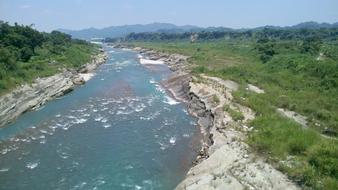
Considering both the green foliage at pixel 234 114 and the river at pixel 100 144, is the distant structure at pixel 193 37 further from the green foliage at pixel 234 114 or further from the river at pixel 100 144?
the green foliage at pixel 234 114

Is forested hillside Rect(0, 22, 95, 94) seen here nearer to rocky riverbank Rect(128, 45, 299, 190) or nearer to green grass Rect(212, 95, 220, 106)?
rocky riverbank Rect(128, 45, 299, 190)

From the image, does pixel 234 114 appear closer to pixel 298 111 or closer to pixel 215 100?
pixel 298 111

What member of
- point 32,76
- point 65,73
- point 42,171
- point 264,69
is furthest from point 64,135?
point 264,69

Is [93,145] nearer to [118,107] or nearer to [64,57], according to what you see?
[118,107]

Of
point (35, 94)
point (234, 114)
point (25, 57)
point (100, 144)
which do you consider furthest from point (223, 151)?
point (25, 57)

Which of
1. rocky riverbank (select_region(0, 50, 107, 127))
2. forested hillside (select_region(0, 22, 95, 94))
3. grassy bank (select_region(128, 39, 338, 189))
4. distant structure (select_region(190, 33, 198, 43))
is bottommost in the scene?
distant structure (select_region(190, 33, 198, 43))

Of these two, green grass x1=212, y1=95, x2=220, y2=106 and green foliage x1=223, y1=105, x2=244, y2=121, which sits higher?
green foliage x1=223, y1=105, x2=244, y2=121

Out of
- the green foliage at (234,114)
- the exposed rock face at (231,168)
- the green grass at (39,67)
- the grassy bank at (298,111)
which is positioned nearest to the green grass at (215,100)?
the grassy bank at (298,111)

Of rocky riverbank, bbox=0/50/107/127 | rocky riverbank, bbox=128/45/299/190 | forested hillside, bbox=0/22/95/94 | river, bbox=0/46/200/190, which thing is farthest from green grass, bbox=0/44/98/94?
rocky riverbank, bbox=128/45/299/190
